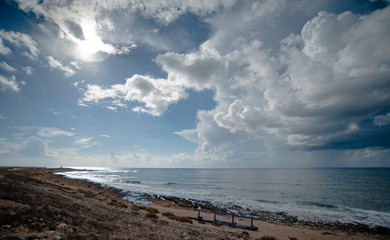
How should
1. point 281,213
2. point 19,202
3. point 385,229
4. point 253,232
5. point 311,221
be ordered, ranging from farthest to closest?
point 281,213
point 311,221
point 385,229
point 253,232
point 19,202

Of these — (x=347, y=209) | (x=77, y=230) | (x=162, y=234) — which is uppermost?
(x=77, y=230)

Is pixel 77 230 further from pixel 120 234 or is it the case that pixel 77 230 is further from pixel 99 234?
pixel 120 234

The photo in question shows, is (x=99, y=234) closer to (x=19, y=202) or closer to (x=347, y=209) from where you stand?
(x=19, y=202)

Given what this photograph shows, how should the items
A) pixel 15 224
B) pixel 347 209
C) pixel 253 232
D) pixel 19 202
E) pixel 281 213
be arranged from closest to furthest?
1. pixel 15 224
2. pixel 19 202
3. pixel 253 232
4. pixel 281 213
5. pixel 347 209

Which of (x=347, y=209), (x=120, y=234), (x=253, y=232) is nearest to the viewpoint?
(x=120, y=234)

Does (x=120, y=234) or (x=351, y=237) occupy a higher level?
(x=120, y=234)

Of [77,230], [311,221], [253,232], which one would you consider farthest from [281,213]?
[77,230]

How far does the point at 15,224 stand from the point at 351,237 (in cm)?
2779

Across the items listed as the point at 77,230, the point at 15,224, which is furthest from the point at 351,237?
the point at 15,224

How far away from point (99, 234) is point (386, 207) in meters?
46.2

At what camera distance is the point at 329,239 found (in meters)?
16.9

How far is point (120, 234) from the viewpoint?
9.73 meters

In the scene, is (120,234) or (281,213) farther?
(281,213)

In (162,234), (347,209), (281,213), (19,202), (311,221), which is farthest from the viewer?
(347,209)
